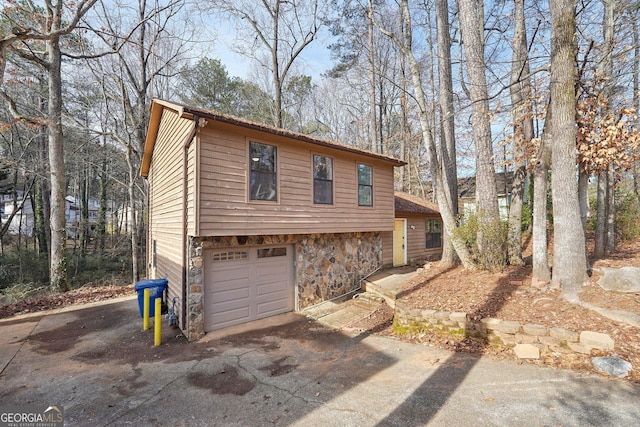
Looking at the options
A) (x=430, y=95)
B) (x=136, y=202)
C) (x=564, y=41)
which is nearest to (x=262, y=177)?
(x=564, y=41)

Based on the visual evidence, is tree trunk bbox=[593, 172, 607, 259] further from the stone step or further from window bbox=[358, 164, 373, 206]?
window bbox=[358, 164, 373, 206]

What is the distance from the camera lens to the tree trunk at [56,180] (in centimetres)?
966

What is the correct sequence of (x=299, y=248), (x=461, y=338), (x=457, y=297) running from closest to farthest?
(x=461, y=338) < (x=457, y=297) < (x=299, y=248)

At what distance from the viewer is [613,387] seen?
3.47 meters

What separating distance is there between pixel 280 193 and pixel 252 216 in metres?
0.95

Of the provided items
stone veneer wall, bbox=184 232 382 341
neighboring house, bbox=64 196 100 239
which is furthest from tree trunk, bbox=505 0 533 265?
neighboring house, bbox=64 196 100 239

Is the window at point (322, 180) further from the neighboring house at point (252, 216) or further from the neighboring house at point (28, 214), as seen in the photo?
the neighboring house at point (28, 214)

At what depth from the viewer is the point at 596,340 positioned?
13.5 feet

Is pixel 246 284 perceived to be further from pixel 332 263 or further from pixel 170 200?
pixel 170 200

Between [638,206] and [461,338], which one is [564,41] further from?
[638,206]

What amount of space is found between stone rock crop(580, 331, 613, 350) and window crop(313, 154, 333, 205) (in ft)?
19.1

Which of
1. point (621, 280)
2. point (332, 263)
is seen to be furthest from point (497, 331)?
point (332, 263)

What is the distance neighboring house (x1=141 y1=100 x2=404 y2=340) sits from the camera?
234 inches

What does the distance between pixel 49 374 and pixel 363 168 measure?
8498 mm
